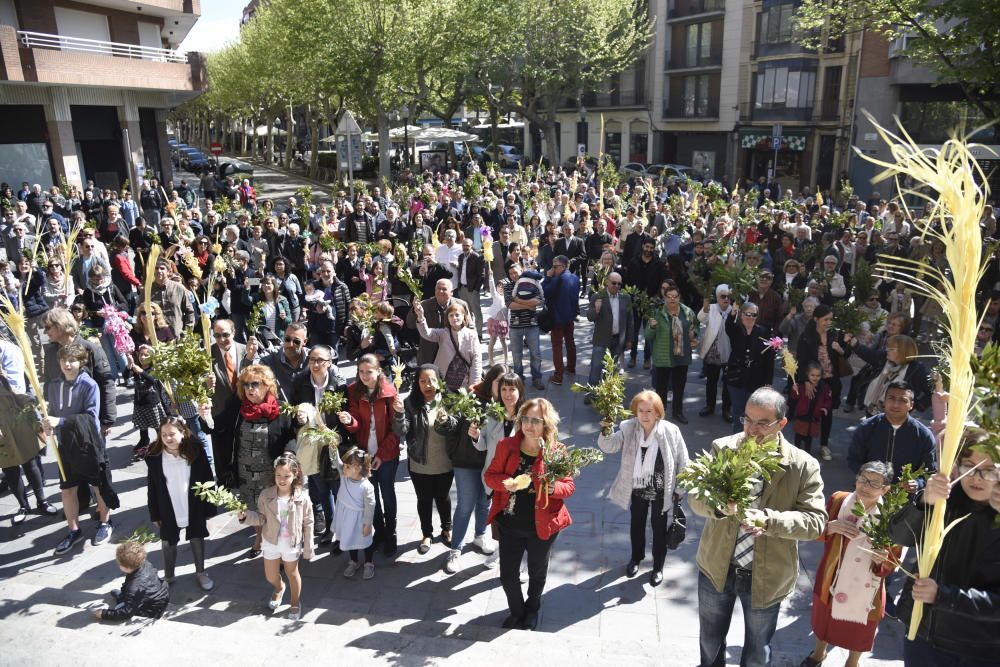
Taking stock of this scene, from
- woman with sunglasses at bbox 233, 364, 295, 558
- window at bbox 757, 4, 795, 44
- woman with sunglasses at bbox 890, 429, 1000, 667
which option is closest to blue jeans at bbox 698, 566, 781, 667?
woman with sunglasses at bbox 890, 429, 1000, 667

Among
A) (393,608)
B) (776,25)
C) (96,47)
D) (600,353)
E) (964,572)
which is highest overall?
(776,25)

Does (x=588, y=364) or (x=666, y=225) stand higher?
(x=666, y=225)

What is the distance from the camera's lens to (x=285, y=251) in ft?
38.9

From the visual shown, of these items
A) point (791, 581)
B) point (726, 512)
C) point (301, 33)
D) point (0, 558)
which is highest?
point (301, 33)

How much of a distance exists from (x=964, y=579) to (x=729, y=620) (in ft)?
3.99

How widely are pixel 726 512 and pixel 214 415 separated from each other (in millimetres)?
4344

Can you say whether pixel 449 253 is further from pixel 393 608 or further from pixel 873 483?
pixel 873 483

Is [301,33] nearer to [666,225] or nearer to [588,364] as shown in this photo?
[666,225]

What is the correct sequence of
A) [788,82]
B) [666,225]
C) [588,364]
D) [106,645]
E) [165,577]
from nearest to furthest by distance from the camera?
[106,645]
[165,577]
[588,364]
[666,225]
[788,82]

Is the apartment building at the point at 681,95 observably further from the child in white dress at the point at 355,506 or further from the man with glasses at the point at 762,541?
the man with glasses at the point at 762,541

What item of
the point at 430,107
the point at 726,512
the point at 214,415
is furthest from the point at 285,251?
the point at 430,107

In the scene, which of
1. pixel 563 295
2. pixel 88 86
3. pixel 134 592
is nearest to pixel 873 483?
pixel 134 592

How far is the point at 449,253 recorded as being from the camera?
10906mm

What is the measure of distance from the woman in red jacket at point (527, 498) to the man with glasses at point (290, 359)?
2.55 m
